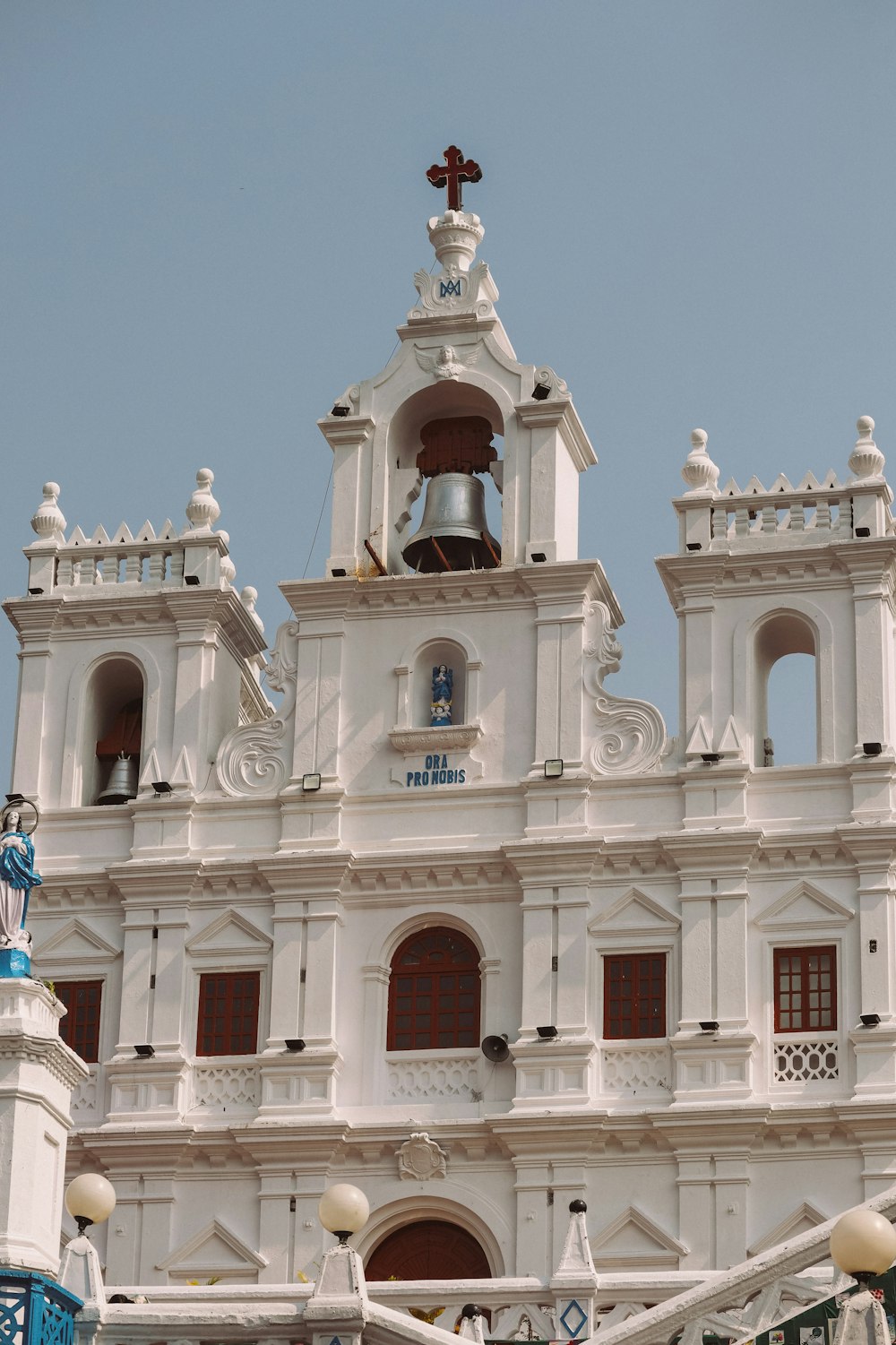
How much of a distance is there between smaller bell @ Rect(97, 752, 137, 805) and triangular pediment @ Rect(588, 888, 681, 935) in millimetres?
7556

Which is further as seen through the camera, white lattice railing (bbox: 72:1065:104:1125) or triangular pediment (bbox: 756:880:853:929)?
white lattice railing (bbox: 72:1065:104:1125)

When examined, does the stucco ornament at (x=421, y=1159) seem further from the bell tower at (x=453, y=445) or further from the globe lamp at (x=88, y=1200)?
the globe lamp at (x=88, y=1200)

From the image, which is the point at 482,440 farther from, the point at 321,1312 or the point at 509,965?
the point at 321,1312

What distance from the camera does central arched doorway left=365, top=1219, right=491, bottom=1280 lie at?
37.4 metres

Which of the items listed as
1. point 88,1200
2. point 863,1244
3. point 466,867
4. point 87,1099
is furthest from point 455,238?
point 863,1244

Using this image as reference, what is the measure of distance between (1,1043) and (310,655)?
1589 cm

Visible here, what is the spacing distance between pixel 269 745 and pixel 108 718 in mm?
3362

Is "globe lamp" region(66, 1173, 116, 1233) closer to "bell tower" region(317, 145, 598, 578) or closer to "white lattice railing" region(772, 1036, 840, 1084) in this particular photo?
"white lattice railing" region(772, 1036, 840, 1084)

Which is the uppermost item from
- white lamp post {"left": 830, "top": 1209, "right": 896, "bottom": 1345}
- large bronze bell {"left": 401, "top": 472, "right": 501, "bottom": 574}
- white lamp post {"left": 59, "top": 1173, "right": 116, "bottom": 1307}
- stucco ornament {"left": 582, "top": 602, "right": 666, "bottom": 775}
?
large bronze bell {"left": 401, "top": 472, "right": 501, "bottom": 574}

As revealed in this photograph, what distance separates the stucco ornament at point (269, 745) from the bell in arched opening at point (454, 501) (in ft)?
7.80

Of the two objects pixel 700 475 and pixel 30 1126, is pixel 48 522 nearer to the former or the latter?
pixel 700 475

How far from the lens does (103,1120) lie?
3881 centimetres

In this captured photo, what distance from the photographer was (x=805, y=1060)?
37125mm


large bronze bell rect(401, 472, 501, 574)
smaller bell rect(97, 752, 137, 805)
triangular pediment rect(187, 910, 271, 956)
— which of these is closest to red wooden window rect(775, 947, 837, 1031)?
triangular pediment rect(187, 910, 271, 956)
